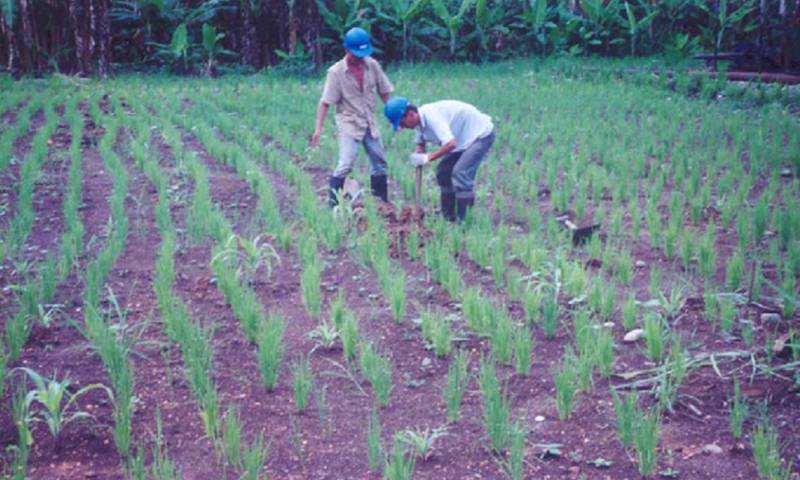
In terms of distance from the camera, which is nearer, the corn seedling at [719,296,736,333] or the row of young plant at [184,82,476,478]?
the row of young plant at [184,82,476,478]

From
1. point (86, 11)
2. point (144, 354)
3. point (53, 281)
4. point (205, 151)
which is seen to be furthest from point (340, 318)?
point (86, 11)

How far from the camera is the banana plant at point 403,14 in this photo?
16.3m

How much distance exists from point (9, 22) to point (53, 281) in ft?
34.9

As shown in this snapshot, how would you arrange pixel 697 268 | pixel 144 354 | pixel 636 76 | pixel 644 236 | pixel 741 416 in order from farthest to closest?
pixel 636 76, pixel 644 236, pixel 697 268, pixel 144 354, pixel 741 416

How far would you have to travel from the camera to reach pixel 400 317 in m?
4.09

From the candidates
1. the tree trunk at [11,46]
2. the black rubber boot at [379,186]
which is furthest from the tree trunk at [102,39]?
the black rubber boot at [379,186]

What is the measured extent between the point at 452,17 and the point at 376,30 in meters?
1.75

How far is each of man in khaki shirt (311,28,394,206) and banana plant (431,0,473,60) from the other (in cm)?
1049

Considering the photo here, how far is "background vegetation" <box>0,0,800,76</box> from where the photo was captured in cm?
1609

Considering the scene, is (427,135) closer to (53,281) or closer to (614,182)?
(614,182)

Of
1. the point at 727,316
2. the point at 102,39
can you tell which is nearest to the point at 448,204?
the point at 727,316

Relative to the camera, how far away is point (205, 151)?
865 centimetres

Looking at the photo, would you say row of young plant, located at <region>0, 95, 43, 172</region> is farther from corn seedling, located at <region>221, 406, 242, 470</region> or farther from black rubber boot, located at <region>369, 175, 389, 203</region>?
corn seedling, located at <region>221, 406, 242, 470</region>

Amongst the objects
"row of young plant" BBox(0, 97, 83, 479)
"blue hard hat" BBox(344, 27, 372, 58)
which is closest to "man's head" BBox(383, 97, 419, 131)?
"blue hard hat" BBox(344, 27, 372, 58)
